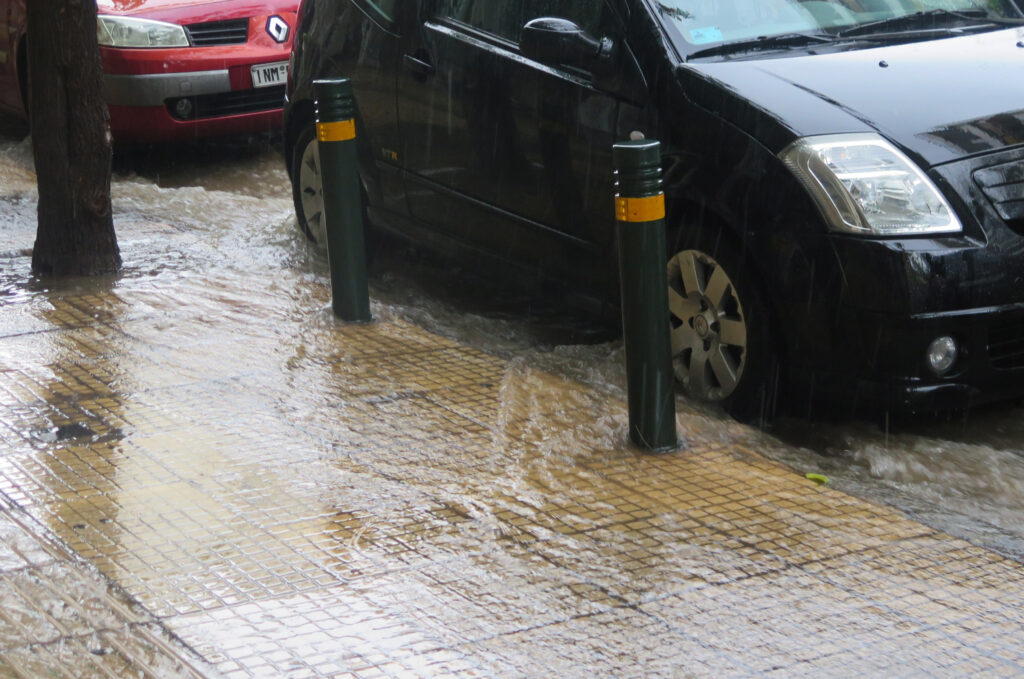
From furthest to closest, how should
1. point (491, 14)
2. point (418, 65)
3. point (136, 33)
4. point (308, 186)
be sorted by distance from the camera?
1. point (136, 33)
2. point (308, 186)
3. point (418, 65)
4. point (491, 14)

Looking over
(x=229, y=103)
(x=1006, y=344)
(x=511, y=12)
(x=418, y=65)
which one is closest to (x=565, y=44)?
(x=511, y=12)

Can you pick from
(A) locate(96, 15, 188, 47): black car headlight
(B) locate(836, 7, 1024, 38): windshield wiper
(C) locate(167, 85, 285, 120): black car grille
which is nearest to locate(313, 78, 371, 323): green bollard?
(B) locate(836, 7, 1024, 38): windshield wiper

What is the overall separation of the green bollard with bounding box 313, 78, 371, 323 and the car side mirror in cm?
88

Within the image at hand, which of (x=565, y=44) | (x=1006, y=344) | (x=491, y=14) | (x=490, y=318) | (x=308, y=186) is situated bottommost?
(x=490, y=318)

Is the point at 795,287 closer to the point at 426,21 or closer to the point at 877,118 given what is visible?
the point at 877,118

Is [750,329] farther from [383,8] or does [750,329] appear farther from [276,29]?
[276,29]

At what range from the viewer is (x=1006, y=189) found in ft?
15.8

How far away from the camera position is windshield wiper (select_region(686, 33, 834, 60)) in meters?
5.44

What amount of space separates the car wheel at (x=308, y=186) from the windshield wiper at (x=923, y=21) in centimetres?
297

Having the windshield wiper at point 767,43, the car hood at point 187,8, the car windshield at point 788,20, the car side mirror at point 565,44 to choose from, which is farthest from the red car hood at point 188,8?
the windshield wiper at point 767,43

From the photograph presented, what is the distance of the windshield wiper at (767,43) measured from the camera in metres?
5.44

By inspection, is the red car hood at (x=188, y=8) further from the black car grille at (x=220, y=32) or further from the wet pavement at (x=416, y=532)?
the wet pavement at (x=416, y=532)

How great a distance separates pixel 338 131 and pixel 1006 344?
285cm

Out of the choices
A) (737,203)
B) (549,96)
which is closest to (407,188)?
(549,96)
